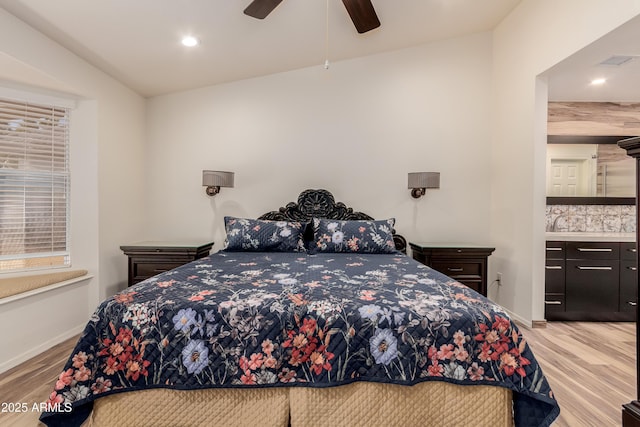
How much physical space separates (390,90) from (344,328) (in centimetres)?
311

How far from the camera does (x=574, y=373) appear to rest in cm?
221

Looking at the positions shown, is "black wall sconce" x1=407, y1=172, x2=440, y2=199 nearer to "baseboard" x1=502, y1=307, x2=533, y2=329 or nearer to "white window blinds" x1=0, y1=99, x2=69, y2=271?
"baseboard" x1=502, y1=307, x2=533, y2=329

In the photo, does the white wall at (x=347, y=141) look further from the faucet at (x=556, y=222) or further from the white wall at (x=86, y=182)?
the faucet at (x=556, y=222)

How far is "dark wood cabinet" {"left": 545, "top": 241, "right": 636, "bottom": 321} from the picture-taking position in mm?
3193

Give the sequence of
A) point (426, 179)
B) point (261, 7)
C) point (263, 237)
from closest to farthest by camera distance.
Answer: point (261, 7) < point (263, 237) < point (426, 179)

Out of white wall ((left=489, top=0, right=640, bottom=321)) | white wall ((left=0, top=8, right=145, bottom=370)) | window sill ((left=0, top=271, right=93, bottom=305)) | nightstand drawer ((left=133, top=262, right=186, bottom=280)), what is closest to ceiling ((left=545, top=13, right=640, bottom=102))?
white wall ((left=489, top=0, right=640, bottom=321))

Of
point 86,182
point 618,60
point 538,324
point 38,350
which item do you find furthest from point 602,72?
point 38,350

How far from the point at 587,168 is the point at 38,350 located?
224 inches

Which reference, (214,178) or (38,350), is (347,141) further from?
(38,350)

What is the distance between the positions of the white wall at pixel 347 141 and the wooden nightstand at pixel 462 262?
500 millimetres

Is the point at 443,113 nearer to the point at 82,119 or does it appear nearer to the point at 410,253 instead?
the point at 410,253

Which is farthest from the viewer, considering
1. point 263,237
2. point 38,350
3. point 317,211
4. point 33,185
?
point 317,211

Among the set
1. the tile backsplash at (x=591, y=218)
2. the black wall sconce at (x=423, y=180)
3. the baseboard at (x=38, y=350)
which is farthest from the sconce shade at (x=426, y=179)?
the baseboard at (x=38, y=350)

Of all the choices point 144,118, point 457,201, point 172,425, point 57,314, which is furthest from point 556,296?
point 144,118
